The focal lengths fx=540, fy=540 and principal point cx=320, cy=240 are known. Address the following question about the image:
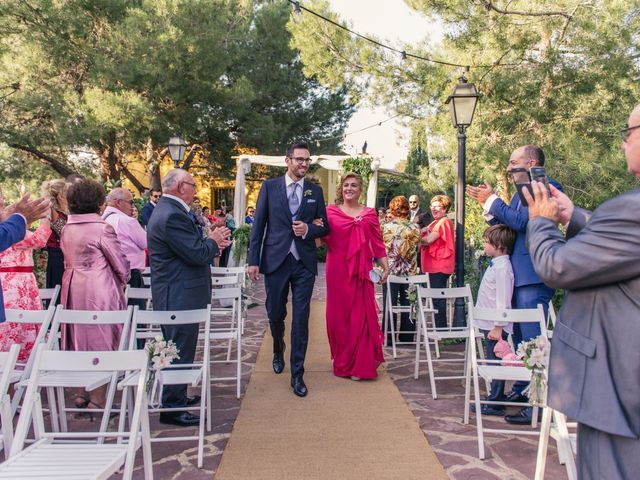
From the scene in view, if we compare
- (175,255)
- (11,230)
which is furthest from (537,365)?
(11,230)

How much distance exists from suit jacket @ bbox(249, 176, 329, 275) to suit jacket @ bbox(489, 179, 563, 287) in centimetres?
170

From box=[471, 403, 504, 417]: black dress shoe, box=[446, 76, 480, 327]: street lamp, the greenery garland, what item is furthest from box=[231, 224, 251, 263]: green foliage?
box=[471, 403, 504, 417]: black dress shoe

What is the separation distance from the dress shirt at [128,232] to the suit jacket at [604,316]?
5105mm

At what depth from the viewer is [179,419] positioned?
4.19 metres

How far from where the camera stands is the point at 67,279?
4.37 metres

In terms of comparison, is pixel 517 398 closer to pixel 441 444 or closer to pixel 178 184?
pixel 441 444

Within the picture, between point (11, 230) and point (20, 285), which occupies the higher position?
point (11, 230)

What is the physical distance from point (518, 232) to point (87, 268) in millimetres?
3457

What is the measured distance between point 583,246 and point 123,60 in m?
16.7

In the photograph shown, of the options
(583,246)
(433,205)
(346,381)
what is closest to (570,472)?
(583,246)

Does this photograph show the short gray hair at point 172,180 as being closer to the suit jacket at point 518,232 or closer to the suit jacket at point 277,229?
the suit jacket at point 277,229

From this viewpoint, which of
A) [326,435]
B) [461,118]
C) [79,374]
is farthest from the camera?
[461,118]

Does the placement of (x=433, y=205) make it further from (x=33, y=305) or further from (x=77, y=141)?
(x=77, y=141)

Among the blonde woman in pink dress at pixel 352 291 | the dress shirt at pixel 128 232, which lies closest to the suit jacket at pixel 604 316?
the blonde woman in pink dress at pixel 352 291
